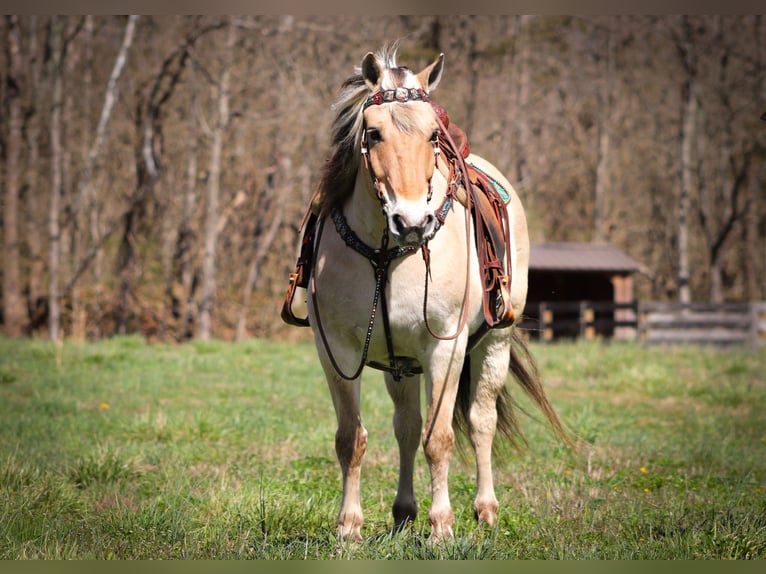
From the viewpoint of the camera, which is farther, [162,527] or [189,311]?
[189,311]

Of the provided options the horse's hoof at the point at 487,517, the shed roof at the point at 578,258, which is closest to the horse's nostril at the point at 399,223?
the horse's hoof at the point at 487,517

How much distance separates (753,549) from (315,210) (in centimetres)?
287

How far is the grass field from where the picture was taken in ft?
13.1

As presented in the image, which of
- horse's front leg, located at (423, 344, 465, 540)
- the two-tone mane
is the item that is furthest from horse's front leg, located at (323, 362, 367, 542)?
the two-tone mane

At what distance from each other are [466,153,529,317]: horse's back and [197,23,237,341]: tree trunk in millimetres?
15644

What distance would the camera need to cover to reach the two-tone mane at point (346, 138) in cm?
417

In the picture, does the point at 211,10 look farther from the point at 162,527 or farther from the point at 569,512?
the point at 569,512

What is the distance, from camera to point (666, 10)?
127 inches

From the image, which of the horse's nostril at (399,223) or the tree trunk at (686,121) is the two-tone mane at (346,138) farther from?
the tree trunk at (686,121)

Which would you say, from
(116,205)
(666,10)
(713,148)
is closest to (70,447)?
(666,10)

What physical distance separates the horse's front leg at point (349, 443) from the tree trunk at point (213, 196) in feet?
56.3

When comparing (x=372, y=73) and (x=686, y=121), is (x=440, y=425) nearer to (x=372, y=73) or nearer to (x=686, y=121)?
(x=372, y=73)

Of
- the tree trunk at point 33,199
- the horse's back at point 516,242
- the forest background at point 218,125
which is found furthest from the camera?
the tree trunk at point 33,199

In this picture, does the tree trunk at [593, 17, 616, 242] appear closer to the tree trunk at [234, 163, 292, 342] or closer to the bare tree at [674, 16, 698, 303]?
the bare tree at [674, 16, 698, 303]
